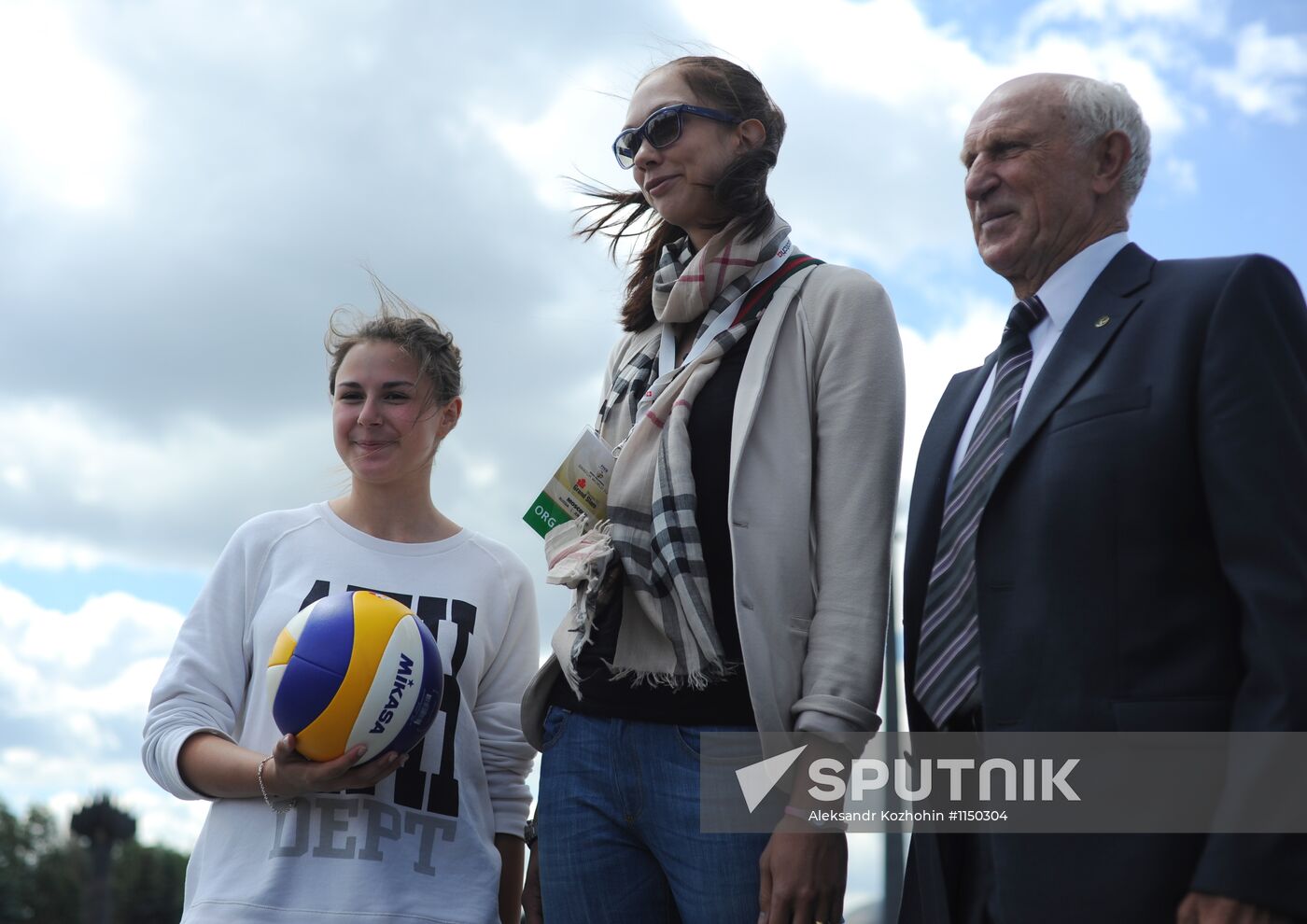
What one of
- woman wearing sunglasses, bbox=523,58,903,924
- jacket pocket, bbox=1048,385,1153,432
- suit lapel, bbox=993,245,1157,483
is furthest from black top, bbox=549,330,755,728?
jacket pocket, bbox=1048,385,1153,432

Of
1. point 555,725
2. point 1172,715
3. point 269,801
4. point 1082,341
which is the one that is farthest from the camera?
point 269,801

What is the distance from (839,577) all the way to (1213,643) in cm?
87

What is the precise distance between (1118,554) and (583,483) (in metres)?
1.44

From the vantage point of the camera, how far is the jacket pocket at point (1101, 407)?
275 cm

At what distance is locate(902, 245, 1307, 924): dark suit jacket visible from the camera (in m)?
2.46

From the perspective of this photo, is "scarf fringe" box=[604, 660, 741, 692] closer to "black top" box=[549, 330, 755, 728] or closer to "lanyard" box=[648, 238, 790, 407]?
"black top" box=[549, 330, 755, 728]

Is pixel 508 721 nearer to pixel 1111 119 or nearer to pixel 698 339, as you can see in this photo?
pixel 698 339

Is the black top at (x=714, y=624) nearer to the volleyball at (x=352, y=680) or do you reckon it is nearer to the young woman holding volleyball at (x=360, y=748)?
the volleyball at (x=352, y=680)

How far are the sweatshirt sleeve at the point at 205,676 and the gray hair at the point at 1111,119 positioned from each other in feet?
9.31

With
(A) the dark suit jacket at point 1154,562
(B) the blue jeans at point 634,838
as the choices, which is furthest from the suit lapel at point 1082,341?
(B) the blue jeans at point 634,838

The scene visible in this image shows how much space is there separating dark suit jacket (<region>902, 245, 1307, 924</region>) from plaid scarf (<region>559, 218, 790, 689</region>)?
2.34ft

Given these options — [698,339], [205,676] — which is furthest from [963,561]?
[205,676]

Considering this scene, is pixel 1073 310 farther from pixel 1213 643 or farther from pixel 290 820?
pixel 290 820

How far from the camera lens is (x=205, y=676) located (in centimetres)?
406
